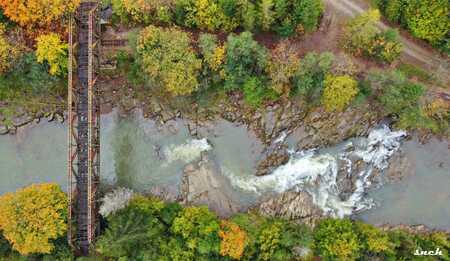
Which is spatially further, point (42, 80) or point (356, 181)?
point (356, 181)

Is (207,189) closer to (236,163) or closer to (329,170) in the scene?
(236,163)

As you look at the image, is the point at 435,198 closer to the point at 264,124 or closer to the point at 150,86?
the point at 264,124

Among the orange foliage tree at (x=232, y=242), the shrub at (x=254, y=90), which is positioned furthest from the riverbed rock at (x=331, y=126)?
the orange foliage tree at (x=232, y=242)

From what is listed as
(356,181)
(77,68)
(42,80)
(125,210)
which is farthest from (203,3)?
(356,181)

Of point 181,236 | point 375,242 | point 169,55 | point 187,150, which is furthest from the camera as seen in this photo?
point 187,150

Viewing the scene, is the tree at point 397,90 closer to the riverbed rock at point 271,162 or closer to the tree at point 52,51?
the riverbed rock at point 271,162

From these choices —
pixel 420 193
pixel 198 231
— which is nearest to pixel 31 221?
pixel 198 231
